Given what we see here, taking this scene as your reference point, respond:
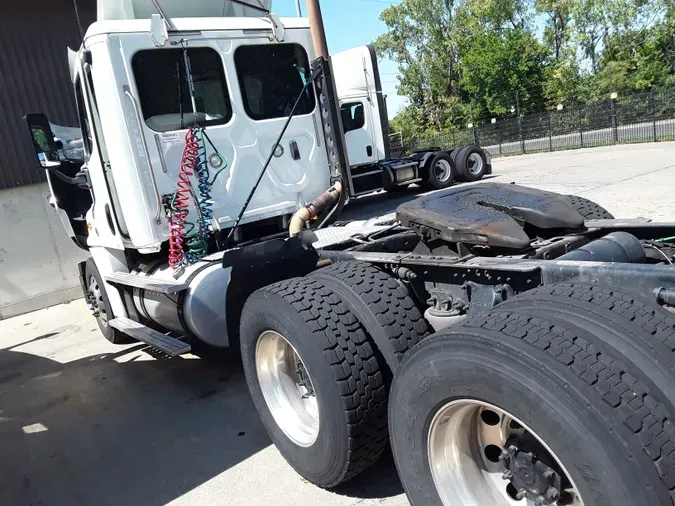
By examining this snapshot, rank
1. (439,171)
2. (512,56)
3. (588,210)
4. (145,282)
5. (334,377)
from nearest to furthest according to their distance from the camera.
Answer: (334,377), (588,210), (145,282), (439,171), (512,56)

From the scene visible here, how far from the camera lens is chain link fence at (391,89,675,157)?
2073 cm

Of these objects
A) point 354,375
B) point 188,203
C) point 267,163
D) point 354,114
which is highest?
point 354,114

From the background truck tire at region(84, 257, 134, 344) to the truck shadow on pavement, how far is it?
0.76 ft

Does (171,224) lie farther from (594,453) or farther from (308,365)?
(594,453)

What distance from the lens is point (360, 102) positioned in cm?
1380

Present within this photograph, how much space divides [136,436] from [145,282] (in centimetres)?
124

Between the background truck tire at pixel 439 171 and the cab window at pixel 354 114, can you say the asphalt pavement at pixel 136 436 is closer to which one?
the cab window at pixel 354 114

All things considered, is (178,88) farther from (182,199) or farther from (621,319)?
(621,319)

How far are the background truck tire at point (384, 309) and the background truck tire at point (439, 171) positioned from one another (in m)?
12.8

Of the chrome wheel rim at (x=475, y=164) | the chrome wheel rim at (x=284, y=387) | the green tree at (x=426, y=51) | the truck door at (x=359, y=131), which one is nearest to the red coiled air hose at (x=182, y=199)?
the chrome wheel rim at (x=284, y=387)

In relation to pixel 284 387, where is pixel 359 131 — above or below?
above

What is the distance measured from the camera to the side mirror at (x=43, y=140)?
531cm

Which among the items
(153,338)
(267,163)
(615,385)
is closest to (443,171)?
(267,163)

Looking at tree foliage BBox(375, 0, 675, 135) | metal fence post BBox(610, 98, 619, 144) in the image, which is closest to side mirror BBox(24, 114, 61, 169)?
metal fence post BBox(610, 98, 619, 144)
